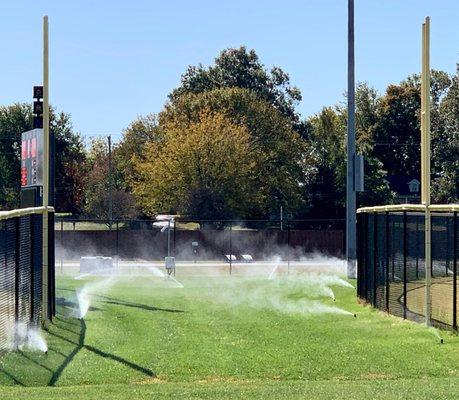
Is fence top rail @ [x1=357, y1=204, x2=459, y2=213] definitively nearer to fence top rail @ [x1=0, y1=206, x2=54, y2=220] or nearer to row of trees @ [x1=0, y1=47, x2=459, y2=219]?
fence top rail @ [x1=0, y1=206, x2=54, y2=220]

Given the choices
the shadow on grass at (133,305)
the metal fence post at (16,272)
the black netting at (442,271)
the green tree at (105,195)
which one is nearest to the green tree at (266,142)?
the green tree at (105,195)

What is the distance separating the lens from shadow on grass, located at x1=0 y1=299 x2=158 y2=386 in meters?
10.6

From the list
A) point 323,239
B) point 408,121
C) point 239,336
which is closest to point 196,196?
point 323,239

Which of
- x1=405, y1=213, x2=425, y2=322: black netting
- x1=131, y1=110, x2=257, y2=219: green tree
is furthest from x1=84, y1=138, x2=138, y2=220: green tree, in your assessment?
x1=405, y1=213, x2=425, y2=322: black netting

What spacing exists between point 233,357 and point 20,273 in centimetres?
366

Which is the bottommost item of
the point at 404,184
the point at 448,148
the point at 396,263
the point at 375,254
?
the point at 396,263

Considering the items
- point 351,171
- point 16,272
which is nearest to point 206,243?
point 351,171

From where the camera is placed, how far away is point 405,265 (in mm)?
16203

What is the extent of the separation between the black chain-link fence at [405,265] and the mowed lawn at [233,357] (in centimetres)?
51

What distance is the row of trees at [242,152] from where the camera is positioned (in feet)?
190

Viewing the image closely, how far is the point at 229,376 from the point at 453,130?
171 ft

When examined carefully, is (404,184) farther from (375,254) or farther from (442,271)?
(442,271)

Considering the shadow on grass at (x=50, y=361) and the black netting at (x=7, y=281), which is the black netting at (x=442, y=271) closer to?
the shadow on grass at (x=50, y=361)

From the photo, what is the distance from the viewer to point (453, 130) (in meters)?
60.2
